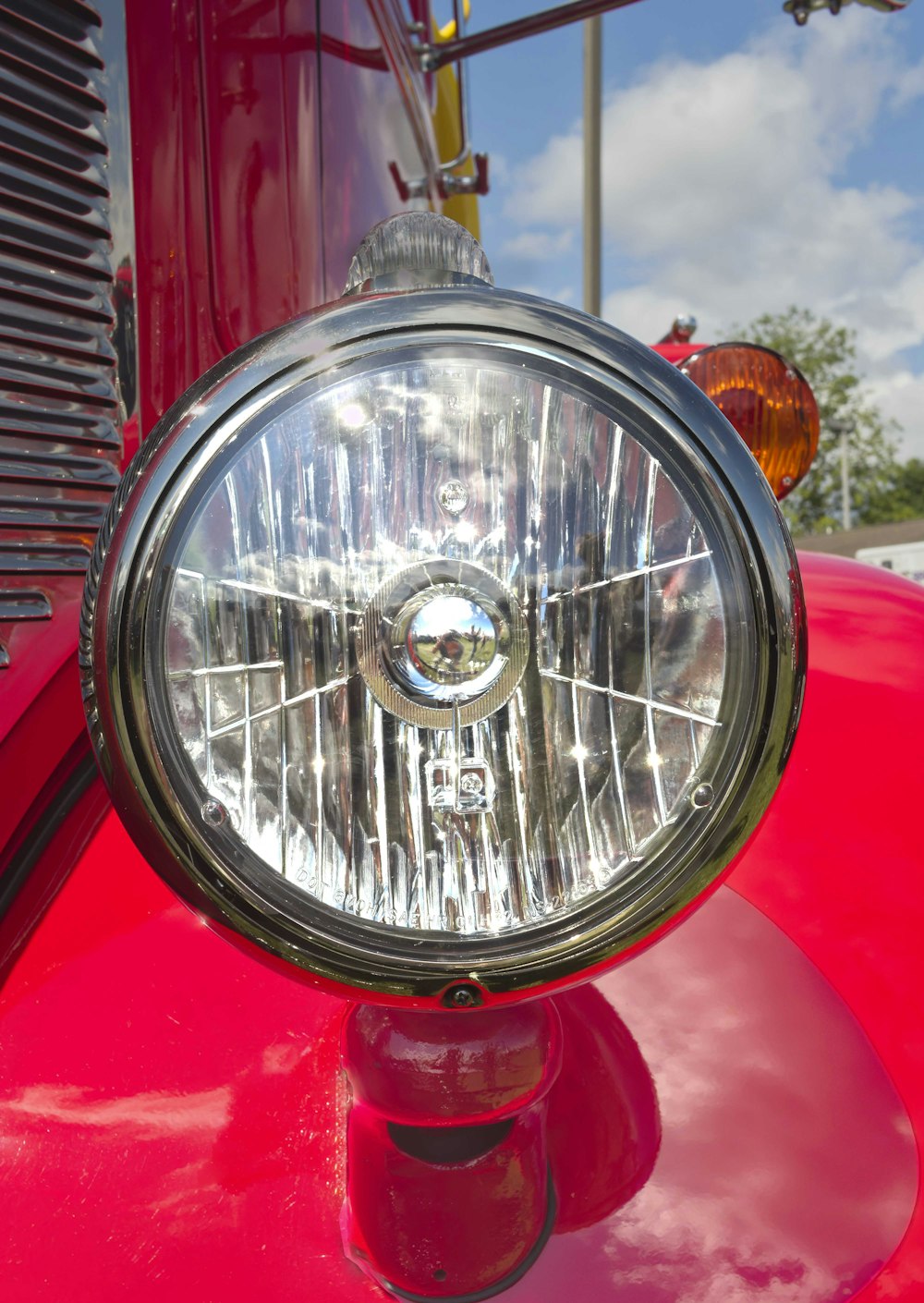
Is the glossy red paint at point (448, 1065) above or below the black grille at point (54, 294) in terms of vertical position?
below

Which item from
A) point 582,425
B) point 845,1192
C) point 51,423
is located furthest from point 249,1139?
point 51,423

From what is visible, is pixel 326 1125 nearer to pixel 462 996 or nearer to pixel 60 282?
pixel 462 996

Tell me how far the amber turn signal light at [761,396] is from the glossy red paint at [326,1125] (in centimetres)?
79

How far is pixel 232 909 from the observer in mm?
694

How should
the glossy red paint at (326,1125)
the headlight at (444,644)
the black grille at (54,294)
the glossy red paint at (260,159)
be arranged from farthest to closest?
1. the glossy red paint at (260,159)
2. the black grille at (54,294)
3. the glossy red paint at (326,1125)
4. the headlight at (444,644)

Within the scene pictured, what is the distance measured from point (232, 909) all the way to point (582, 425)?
39 centimetres

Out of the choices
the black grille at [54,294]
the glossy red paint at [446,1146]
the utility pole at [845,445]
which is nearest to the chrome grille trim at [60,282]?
the black grille at [54,294]

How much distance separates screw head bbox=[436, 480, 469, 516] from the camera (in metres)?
0.75

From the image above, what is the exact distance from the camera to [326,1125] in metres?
0.87

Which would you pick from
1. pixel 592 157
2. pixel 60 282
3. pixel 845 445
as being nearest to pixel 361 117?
pixel 60 282

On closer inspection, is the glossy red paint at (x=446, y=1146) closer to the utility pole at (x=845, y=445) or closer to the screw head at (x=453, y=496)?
the screw head at (x=453, y=496)

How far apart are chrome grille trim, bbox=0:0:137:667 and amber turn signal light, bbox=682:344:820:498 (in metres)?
0.81

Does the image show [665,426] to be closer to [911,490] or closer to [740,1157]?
[740,1157]

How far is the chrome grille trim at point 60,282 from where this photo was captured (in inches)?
45.2
